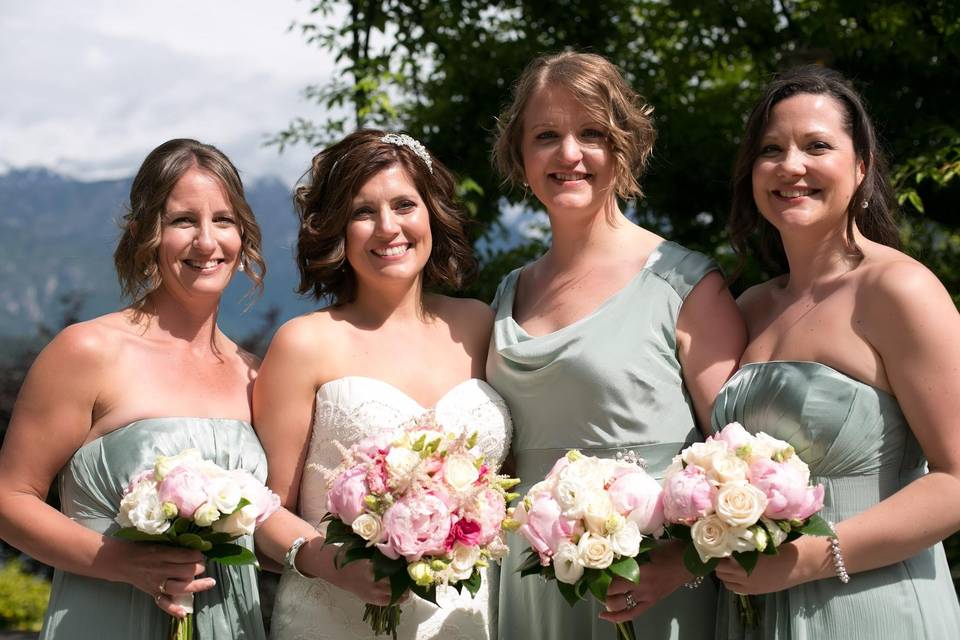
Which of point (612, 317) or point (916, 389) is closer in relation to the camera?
point (916, 389)

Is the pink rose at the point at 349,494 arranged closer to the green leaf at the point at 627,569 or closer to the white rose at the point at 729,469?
the green leaf at the point at 627,569

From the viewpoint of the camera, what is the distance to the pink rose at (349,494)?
3594mm

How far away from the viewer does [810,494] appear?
3.40 metres

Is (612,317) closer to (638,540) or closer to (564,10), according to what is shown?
(638,540)

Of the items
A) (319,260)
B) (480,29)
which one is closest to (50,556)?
(319,260)

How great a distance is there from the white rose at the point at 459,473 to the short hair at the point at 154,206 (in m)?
1.52

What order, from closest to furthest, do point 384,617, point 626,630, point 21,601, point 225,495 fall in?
point 225,495, point 626,630, point 384,617, point 21,601

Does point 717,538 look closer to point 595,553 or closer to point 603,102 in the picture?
point 595,553

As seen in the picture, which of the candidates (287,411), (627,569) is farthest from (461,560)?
(287,411)

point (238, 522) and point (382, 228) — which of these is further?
point (382, 228)

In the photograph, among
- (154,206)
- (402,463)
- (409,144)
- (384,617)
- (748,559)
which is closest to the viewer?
(748,559)

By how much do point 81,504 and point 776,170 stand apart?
2.94m

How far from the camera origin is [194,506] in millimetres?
3643

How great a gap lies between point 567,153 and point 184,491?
2.05m
